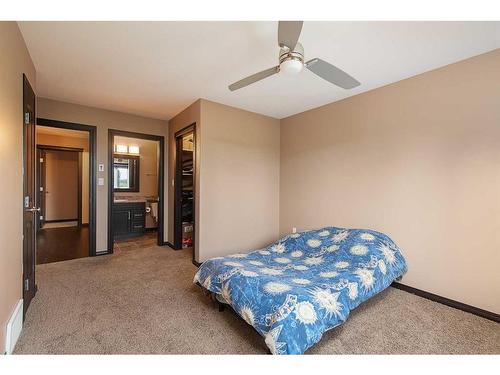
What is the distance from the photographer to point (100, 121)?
12.6ft

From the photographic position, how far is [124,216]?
4.98m

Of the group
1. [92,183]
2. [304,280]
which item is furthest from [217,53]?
[92,183]

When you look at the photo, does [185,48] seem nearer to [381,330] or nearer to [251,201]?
[251,201]

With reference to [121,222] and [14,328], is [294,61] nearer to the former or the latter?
[14,328]

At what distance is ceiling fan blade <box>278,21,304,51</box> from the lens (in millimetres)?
1352

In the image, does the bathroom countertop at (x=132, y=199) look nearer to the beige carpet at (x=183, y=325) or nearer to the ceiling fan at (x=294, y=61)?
the beige carpet at (x=183, y=325)

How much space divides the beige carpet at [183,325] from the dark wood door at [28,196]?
→ 221mm

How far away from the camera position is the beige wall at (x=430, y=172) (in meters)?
2.14

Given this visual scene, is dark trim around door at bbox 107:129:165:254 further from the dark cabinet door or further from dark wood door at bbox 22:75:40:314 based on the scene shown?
dark wood door at bbox 22:75:40:314

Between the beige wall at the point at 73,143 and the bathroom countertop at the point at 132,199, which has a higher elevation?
the beige wall at the point at 73,143

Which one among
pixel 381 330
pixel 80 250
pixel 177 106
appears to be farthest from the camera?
pixel 80 250

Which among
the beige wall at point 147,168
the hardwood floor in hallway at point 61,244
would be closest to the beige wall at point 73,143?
the hardwood floor in hallway at point 61,244

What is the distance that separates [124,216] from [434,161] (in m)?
5.31

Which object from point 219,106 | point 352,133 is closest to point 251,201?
point 219,106
